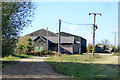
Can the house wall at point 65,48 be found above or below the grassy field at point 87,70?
above

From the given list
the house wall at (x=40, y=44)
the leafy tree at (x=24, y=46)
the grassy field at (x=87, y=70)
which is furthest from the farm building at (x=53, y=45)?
the grassy field at (x=87, y=70)

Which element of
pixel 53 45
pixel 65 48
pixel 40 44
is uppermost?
pixel 40 44

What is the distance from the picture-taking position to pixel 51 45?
1982 inches

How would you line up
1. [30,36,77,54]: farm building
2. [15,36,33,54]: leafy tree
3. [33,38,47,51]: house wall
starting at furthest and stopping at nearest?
[30,36,77,54]: farm building, [33,38,47,51]: house wall, [15,36,33,54]: leafy tree

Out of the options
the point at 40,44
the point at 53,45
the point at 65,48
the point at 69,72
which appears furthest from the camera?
the point at 65,48

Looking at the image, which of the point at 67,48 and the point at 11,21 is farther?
the point at 67,48

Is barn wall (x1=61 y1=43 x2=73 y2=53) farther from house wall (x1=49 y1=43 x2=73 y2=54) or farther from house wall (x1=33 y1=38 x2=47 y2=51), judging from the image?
house wall (x1=33 y1=38 x2=47 y2=51)

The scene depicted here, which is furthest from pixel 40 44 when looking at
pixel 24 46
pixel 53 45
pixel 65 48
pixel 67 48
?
pixel 24 46

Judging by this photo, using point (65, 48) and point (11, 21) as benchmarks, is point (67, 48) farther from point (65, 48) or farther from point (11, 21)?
point (11, 21)

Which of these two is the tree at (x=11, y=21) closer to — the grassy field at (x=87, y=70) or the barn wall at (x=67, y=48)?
the grassy field at (x=87, y=70)

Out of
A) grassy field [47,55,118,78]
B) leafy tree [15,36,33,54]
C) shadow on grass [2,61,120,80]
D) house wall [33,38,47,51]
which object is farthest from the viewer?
house wall [33,38,47,51]

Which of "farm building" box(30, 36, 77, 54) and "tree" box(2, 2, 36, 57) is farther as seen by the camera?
"farm building" box(30, 36, 77, 54)

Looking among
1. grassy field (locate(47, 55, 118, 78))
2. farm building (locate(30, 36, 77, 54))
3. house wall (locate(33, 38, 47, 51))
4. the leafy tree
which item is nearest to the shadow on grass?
A: grassy field (locate(47, 55, 118, 78))

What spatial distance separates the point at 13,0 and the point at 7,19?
51.5 inches
